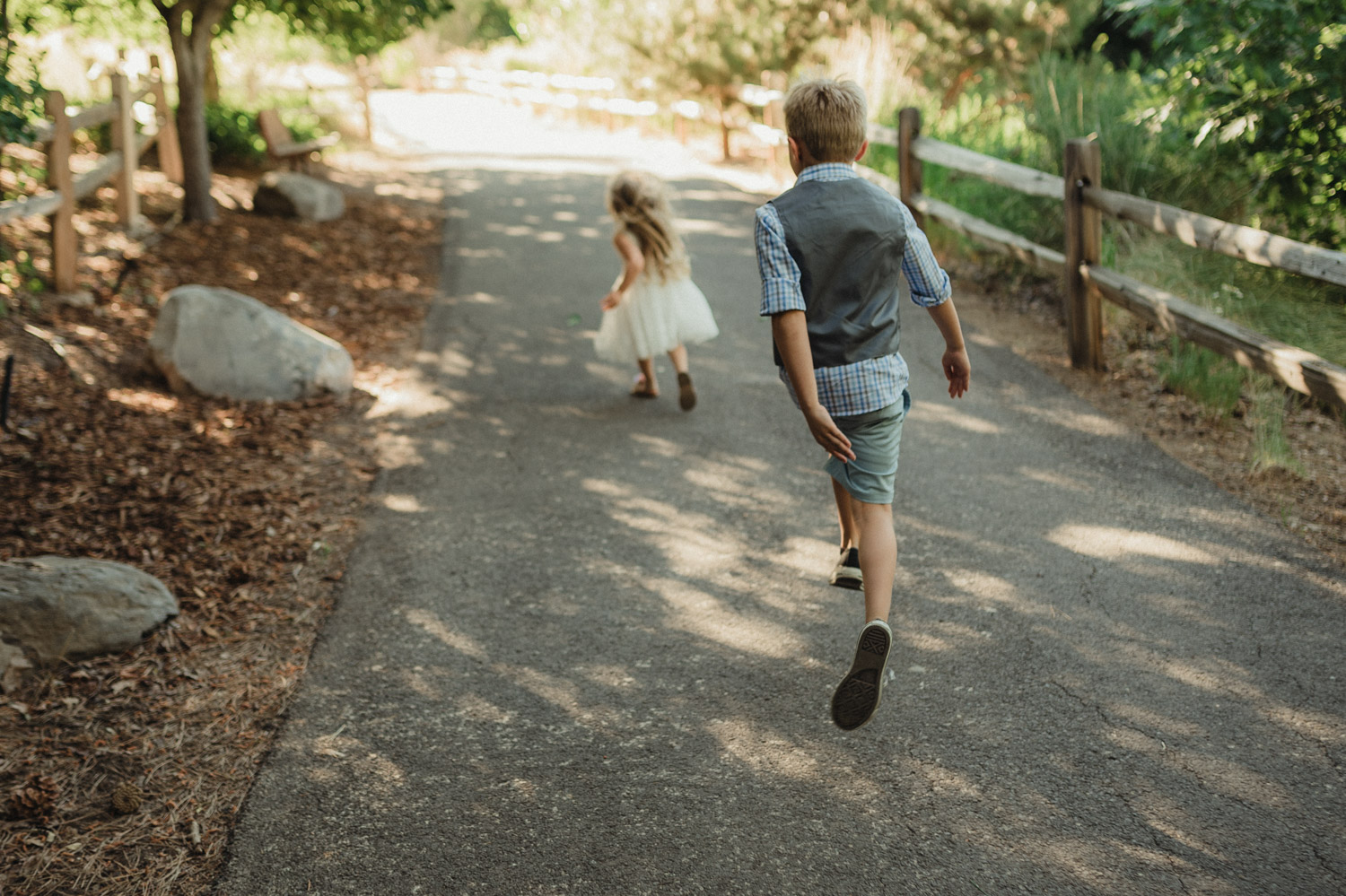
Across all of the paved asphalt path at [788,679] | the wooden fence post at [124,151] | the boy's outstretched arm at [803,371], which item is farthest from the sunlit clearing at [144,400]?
the wooden fence post at [124,151]

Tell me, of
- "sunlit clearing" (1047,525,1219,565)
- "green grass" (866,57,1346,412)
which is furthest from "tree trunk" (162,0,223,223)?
"sunlit clearing" (1047,525,1219,565)

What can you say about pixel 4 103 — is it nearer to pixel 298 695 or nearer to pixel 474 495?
pixel 474 495

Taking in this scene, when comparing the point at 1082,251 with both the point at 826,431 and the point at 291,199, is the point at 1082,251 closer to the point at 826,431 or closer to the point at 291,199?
the point at 826,431

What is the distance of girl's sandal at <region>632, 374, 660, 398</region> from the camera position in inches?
253

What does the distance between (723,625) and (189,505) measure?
8.76 feet

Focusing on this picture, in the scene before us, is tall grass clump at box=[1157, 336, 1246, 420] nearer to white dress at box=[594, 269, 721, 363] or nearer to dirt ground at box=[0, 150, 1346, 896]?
dirt ground at box=[0, 150, 1346, 896]

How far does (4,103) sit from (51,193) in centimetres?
247

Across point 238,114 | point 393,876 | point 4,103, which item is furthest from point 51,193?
point 238,114

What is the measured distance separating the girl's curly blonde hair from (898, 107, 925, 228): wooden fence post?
13.7 feet

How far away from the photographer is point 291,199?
11.3m

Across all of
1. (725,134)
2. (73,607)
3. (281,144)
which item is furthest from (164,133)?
(73,607)

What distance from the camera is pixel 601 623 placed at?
3.92 m

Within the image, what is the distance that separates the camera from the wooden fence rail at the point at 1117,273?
4633mm

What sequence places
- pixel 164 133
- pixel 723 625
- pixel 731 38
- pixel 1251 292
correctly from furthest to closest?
pixel 731 38 < pixel 164 133 < pixel 1251 292 < pixel 723 625
